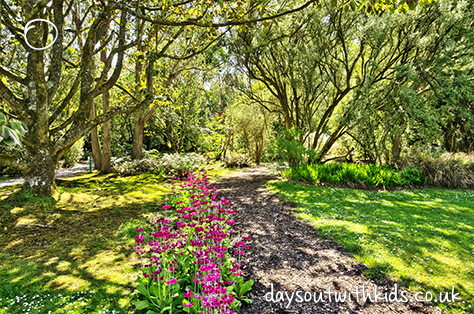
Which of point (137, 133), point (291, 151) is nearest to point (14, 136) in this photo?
point (291, 151)

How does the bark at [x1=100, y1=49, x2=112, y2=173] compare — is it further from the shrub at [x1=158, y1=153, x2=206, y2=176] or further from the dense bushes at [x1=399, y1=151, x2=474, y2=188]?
the dense bushes at [x1=399, y1=151, x2=474, y2=188]

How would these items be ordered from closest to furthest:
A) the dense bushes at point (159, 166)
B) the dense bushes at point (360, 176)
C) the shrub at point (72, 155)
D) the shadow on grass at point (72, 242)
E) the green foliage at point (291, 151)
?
the shadow on grass at point (72, 242) → the dense bushes at point (360, 176) → the green foliage at point (291, 151) → the dense bushes at point (159, 166) → the shrub at point (72, 155)

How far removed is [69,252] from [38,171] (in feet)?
10.3

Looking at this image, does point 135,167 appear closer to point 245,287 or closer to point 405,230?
point 245,287

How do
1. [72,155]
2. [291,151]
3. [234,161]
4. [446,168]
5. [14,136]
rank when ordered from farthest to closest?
[72,155] → [234,161] → [291,151] → [446,168] → [14,136]

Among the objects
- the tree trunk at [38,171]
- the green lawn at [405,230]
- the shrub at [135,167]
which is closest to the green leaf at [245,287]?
the green lawn at [405,230]

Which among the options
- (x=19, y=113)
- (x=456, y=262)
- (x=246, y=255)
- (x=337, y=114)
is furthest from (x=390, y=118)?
(x=19, y=113)

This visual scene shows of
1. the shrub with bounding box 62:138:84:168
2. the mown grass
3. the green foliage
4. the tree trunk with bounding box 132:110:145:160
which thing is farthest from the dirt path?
the shrub with bounding box 62:138:84:168

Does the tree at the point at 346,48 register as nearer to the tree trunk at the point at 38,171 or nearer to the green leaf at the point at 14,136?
the tree trunk at the point at 38,171

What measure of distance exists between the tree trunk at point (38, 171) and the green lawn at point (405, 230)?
6586 mm

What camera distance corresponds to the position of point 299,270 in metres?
3.56

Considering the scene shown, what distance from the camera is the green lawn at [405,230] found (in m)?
3.38

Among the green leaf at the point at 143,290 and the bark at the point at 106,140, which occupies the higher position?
the bark at the point at 106,140

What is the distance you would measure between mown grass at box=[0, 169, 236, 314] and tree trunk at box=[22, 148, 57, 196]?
272 mm
